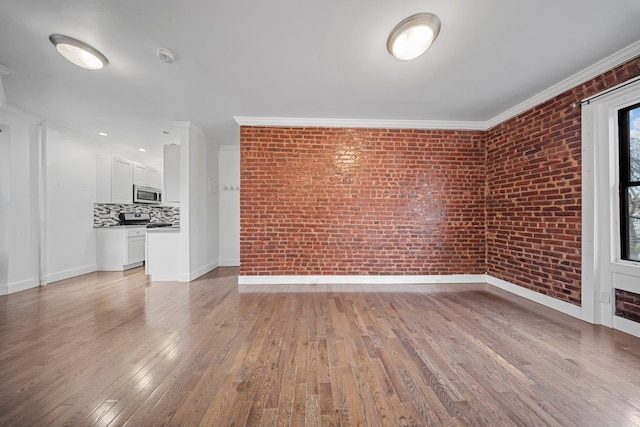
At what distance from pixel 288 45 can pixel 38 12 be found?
1789mm

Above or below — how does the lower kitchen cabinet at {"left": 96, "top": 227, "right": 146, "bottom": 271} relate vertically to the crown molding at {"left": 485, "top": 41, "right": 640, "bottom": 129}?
below

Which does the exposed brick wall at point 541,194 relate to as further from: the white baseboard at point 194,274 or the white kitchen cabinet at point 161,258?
the white kitchen cabinet at point 161,258

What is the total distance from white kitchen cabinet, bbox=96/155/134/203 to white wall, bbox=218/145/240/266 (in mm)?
1981

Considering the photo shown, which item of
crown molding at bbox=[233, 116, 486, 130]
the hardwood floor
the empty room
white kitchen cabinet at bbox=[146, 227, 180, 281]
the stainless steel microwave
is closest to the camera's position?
the hardwood floor

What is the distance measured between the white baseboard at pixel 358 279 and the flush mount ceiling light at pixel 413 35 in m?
2.94

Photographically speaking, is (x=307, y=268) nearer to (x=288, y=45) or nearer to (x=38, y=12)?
(x=288, y=45)

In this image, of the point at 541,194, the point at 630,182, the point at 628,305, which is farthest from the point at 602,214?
the point at 628,305

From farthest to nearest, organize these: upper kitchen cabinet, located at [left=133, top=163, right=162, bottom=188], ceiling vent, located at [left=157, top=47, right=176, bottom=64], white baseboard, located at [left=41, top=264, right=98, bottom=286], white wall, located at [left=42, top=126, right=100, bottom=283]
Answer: upper kitchen cabinet, located at [left=133, top=163, right=162, bottom=188] → white wall, located at [left=42, top=126, right=100, bottom=283] → white baseboard, located at [left=41, top=264, right=98, bottom=286] → ceiling vent, located at [left=157, top=47, right=176, bottom=64]

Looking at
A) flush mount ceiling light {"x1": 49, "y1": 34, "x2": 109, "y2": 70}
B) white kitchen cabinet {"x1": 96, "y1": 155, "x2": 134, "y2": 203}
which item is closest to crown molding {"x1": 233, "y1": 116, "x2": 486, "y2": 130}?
flush mount ceiling light {"x1": 49, "y1": 34, "x2": 109, "y2": 70}

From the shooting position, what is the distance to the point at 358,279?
381 cm

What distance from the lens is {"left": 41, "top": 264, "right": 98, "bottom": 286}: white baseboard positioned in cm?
382

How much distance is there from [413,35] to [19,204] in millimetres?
5479

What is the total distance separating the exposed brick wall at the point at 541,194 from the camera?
262 cm

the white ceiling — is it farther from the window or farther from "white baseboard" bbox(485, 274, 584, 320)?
"white baseboard" bbox(485, 274, 584, 320)
